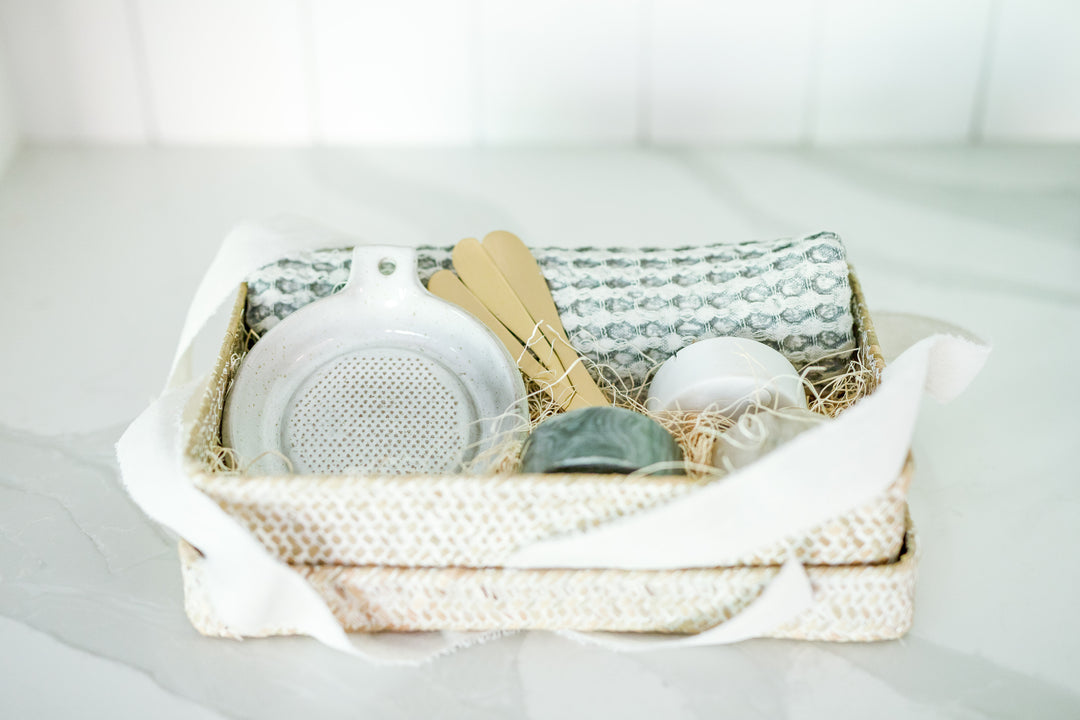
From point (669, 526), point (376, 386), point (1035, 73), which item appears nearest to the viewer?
point (669, 526)

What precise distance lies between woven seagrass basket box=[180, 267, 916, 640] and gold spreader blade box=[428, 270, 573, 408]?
126mm

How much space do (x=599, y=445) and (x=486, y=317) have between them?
15cm

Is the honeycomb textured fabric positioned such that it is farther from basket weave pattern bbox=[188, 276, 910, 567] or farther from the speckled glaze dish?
basket weave pattern bbox=[188, 276, 910, 567]

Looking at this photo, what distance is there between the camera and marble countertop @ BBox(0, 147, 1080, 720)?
1.20ft

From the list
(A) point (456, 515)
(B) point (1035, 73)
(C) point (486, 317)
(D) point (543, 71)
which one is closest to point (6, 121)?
(D) point (543, 71)

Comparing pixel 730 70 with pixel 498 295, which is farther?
pixel 730 70

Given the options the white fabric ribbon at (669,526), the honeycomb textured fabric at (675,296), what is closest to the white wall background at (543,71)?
the honeycomb textured fabric at (675,296)

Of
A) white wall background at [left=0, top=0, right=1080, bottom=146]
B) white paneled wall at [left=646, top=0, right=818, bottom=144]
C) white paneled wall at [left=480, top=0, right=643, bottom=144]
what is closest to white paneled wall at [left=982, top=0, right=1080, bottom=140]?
white wall background at [left=0, top=0, right=1080, bottom=146]

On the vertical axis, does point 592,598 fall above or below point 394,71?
below

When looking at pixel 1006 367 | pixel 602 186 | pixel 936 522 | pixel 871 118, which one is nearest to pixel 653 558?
pixel 936 522

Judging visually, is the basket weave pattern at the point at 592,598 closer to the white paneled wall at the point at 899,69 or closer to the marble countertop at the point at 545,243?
the marble countertop at the point at 545,243

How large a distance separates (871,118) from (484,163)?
324mm

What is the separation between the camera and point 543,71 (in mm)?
811

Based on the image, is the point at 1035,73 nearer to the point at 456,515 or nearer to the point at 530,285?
Result: the point at 530,285
